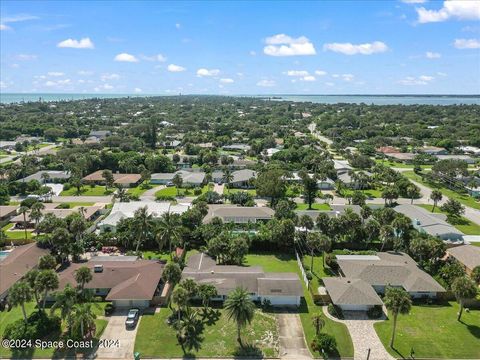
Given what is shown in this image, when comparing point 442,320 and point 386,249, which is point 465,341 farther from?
point 386,249

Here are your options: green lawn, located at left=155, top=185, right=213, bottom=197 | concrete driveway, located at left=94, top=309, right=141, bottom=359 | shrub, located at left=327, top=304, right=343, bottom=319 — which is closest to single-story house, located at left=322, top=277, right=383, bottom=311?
shrub, located at left=327, top=304, right=343, bottom=319

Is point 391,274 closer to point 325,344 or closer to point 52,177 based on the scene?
point 325,344

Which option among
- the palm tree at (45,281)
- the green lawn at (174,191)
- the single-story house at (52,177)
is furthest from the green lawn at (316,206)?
the single-story house at (52,177)

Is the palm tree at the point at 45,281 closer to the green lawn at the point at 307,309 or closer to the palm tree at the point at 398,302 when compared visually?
the green lawn at the point at 307,309

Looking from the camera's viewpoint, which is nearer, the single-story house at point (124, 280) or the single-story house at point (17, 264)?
the single-story house at point (124, 280)

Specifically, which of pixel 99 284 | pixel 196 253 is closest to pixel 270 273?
pixel 196 253

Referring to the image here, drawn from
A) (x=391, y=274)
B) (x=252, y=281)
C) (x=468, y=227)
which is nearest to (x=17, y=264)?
(x=252, y=281)
